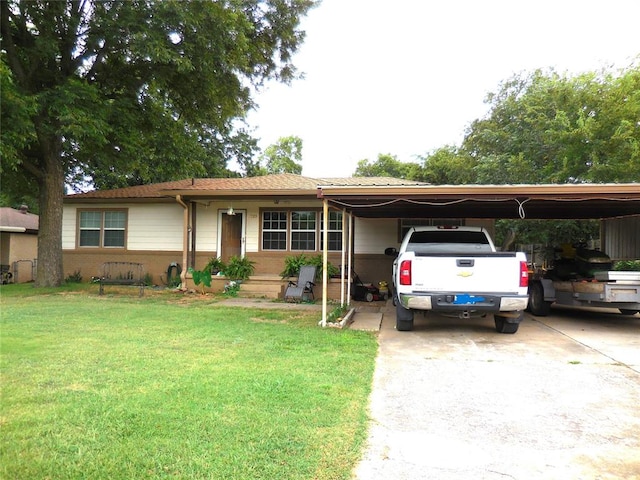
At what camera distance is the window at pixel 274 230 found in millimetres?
14422

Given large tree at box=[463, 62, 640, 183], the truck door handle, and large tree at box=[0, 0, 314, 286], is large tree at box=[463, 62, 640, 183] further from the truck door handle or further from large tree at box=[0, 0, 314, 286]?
the truck door handle

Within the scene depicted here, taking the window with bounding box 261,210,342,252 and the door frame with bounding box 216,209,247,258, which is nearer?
the window with bounding box 261,210,342,252

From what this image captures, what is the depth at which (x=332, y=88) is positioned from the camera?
22.5 metres

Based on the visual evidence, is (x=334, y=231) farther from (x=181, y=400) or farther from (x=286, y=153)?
(x=286, y=153)

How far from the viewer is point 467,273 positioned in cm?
714

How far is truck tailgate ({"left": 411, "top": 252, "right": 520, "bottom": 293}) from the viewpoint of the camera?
7.07 m

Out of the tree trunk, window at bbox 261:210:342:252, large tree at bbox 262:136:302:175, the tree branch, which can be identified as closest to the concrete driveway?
window at bbox 261:210:342:252

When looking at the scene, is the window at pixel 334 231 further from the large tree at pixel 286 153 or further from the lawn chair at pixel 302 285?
the large tree at pixel 286 153

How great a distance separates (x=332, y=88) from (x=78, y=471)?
22.0 meters

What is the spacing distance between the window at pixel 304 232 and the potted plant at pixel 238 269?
1.62 metres

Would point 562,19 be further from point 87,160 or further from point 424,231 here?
point 87,160

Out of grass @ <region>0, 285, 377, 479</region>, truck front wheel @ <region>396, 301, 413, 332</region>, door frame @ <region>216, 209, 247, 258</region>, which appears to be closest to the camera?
grass @ <region>0, 285, 377, 479</region>

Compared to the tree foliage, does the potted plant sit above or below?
below

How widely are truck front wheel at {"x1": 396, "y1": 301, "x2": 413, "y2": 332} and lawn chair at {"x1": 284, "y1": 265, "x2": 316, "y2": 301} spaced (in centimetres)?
426
